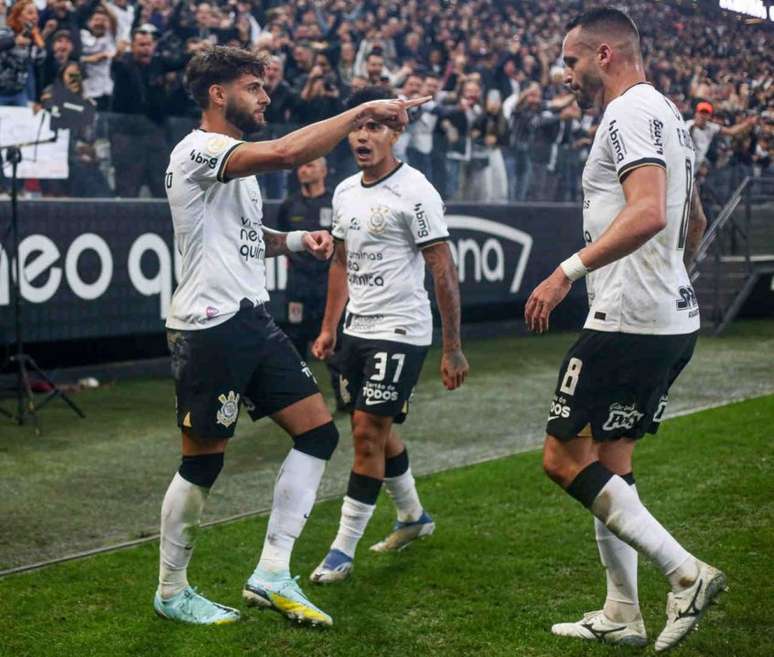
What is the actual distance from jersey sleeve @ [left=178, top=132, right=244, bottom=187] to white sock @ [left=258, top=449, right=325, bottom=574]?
1187 mm

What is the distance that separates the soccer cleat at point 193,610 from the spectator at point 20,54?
7.05 metres

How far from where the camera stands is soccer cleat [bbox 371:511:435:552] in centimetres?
609

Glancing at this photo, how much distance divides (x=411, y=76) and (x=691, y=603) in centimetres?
1228

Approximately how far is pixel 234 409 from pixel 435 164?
10.2 m

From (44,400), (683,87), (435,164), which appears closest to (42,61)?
(44,400)

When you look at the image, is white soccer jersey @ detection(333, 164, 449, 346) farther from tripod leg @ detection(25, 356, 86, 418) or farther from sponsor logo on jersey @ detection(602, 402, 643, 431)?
tripod leg @ detection(25, 356, 86, 418)

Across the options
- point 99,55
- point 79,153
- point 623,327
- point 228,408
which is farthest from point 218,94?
point 99,55

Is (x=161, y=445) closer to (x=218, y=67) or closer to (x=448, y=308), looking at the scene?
(x=448, y=308)

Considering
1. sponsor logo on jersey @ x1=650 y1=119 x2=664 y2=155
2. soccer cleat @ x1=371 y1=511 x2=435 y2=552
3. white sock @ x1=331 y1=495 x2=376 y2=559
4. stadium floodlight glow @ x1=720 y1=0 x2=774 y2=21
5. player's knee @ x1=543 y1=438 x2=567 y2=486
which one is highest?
stadium floodlight glow @ x1=720 y1=0 x2=774 y2=21

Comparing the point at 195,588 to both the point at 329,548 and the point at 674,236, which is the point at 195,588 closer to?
the point at 329,548

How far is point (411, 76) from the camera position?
1574 centimetres

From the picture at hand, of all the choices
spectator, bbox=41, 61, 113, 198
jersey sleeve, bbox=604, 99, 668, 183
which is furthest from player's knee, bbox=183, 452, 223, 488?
spectator, bbox=41, 61, 113, 198

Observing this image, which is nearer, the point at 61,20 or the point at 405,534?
the point at 405,534

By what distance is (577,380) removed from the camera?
14.4 feet
